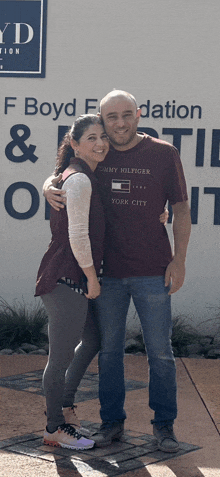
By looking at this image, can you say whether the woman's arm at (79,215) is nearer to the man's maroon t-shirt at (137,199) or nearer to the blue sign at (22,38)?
the man's maroon t-shirt at (137,199)

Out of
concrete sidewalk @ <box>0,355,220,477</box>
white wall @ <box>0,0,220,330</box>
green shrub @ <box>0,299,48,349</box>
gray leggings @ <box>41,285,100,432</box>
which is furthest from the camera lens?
white wall @ <box>0,0,220,330</box>

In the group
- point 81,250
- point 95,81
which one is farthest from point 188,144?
point 81,250

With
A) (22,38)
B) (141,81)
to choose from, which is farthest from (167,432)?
(22,38)

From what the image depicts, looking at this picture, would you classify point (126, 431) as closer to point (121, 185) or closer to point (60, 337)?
point (60, 337)

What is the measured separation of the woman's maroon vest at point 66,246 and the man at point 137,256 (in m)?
0.17

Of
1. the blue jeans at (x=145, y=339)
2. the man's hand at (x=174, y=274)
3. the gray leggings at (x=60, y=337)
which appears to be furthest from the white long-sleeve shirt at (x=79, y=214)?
the man's hand at (x=174, y=274)

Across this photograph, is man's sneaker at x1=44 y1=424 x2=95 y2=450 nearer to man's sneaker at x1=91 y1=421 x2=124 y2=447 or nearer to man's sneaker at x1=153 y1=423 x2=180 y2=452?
man's sneaker at x1=91 y1=421 x2=124 y2=447

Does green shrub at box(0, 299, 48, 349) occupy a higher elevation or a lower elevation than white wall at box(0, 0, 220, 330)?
lower

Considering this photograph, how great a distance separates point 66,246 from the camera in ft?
12.8

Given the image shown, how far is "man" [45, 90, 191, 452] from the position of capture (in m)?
4.04

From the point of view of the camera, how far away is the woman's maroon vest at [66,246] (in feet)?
12.6

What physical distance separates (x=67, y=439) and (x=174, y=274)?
1.06 m

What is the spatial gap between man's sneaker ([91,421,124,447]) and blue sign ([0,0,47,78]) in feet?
13.5

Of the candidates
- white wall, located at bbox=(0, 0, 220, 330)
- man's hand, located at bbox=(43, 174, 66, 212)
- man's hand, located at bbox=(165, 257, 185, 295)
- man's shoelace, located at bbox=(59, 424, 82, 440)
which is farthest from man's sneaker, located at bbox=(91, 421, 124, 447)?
white wall, located at bbox=(0, 0, 220, 330)
